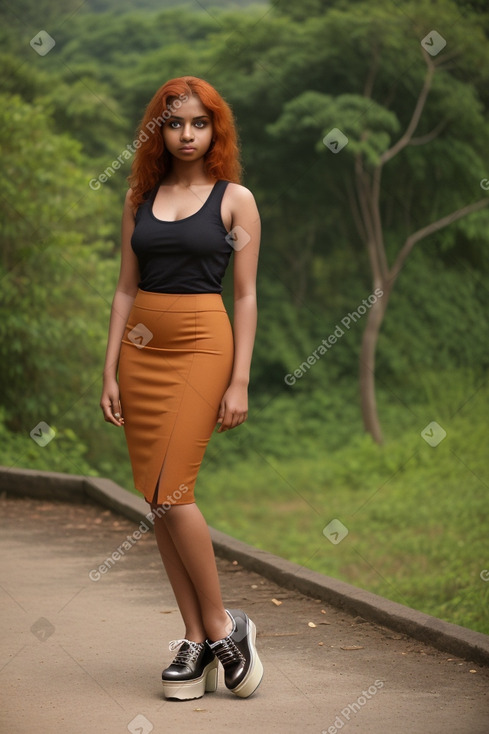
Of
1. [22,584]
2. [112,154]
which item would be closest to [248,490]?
[112,154]

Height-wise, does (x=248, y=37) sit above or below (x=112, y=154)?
above

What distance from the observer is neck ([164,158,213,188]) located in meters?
3.66

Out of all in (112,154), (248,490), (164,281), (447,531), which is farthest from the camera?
(112,154)

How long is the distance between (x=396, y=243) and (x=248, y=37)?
491 centimetres

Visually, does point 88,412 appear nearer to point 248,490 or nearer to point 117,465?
point 117,465

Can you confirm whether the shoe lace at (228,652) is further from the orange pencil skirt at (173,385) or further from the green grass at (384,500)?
the green grass at (384,500)

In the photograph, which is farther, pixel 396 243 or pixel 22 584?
pixel 396 243

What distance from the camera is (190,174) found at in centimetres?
367

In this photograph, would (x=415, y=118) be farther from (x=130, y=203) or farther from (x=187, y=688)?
(x=187, y=688)

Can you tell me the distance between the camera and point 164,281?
140 inches

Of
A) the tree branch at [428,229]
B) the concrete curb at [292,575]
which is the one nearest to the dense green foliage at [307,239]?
the tree branch at [428,229]

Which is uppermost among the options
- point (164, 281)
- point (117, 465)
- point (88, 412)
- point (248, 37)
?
point (248, 37)
